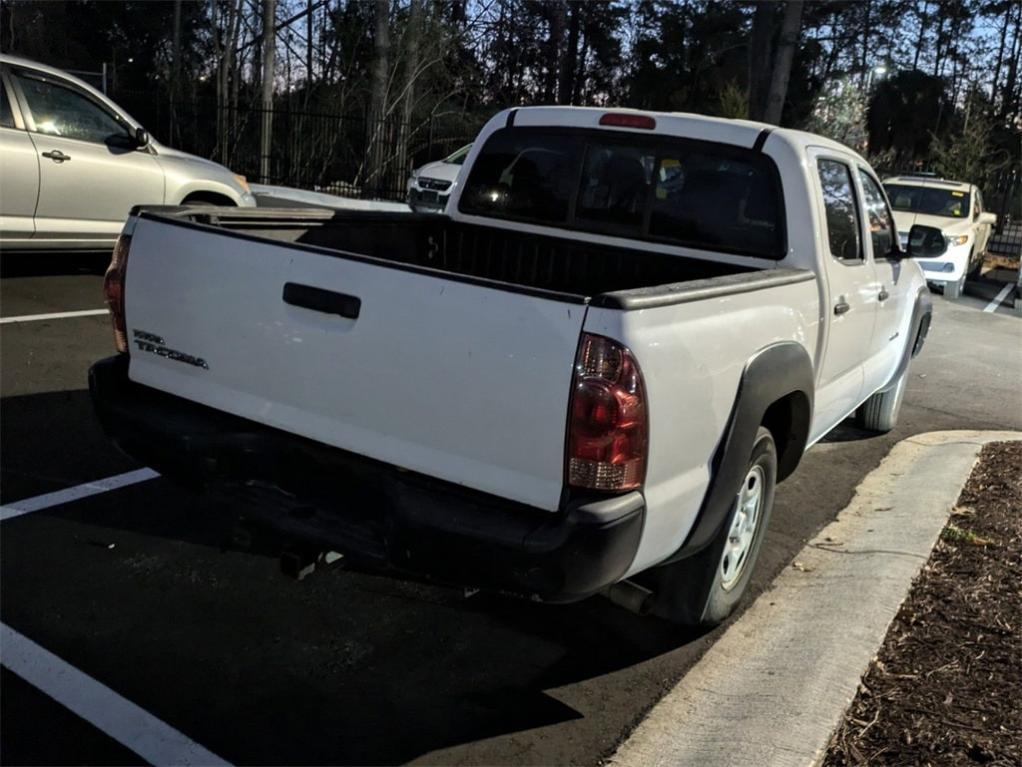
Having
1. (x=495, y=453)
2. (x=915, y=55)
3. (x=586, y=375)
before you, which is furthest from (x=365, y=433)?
(x=915, y=55)

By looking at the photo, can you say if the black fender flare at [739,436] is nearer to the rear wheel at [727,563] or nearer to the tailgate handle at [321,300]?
the rear wheel at [727,563]

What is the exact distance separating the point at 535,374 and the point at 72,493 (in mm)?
2845

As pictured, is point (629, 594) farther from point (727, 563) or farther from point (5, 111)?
point (5, 111)

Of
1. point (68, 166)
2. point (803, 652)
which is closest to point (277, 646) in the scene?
point (803, 652)

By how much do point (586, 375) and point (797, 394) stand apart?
1.60 metres

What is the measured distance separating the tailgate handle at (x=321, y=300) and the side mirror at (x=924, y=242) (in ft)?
13.1

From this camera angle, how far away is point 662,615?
12.1ft

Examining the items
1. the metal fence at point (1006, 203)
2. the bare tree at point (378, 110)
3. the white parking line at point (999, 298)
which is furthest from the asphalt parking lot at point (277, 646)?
the metal fence at point (1006, 203)

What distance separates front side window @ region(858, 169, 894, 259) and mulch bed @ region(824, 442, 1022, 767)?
1.57 m

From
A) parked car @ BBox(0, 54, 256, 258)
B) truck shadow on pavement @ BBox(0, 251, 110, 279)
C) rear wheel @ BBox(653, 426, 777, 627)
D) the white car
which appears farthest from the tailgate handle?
the white car

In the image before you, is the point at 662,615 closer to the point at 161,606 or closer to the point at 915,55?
the point at 161,606

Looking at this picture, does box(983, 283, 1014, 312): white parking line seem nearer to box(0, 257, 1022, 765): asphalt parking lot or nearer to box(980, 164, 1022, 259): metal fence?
box(980, 164, 1022, 259): metal fence

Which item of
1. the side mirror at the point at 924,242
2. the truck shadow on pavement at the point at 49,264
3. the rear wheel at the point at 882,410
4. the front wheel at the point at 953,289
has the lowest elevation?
the rear wheel at the point at 882,410

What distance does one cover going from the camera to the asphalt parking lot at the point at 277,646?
305 cm
